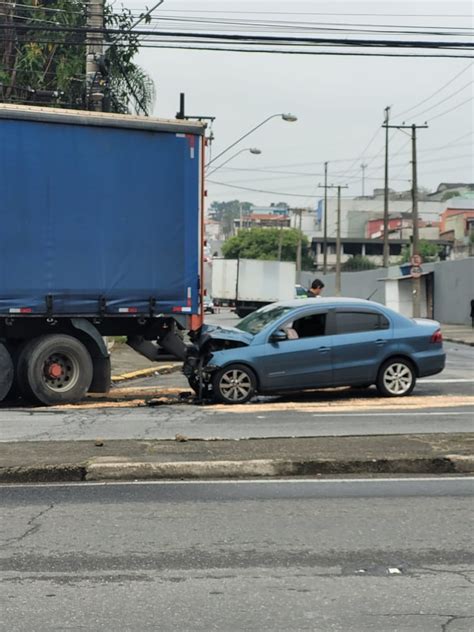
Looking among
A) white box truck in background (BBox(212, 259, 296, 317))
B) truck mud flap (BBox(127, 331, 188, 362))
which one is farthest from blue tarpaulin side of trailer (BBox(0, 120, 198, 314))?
white box truck in background (BBox(212, 259, 296, 317))

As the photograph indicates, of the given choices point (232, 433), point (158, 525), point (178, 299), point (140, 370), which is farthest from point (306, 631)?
point (140, 370)

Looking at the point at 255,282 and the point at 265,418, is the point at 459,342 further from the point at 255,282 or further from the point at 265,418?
the point at 265,418

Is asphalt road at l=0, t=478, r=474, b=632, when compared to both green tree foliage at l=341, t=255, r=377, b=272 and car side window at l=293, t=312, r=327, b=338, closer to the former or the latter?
car side window at l=293, t=312, r=327, b=338

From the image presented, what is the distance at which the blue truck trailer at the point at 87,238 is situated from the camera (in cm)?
1252

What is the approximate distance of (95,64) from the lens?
16734 mm

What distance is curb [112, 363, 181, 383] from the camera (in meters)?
17.6

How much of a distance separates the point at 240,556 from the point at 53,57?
18267 mm

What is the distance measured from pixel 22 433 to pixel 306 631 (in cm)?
659

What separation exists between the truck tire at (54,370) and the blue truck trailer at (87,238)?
2 cm

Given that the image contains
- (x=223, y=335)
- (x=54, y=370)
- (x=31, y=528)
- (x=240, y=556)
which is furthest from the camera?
(x=223, y=335)

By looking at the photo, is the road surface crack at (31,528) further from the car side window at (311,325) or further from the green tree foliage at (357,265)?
the green tree foliage at (357,265)

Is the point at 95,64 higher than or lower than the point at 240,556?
higher

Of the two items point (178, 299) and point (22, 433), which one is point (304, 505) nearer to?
point (22, 433)

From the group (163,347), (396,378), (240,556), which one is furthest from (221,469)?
(396,378)
